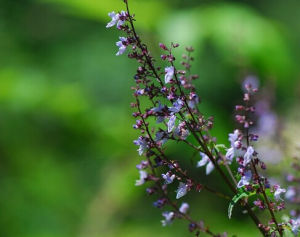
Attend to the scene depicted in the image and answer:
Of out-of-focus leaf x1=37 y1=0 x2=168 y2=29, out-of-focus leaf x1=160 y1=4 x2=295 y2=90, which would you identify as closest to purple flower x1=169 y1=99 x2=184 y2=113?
out-of-focus leaf x1=160 y1=4 x2=295 y2=90

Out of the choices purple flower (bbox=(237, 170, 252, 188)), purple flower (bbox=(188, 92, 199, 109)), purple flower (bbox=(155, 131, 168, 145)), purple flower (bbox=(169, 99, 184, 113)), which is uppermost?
purple flower (bbox=(188, 92, 199, 109))

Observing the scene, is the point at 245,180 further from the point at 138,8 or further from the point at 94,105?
the point at 94,105

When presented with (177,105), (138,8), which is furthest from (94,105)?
(177,105)

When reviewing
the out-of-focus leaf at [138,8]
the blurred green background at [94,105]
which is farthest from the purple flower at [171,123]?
the out-of-focus leaf at [138,8]

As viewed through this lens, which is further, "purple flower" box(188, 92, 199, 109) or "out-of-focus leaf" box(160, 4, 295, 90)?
"out-of-focus leaf" box(160, 4, 295, 90)

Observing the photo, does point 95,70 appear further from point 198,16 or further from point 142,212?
point 198,16

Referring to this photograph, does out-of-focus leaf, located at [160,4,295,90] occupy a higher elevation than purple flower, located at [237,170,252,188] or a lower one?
higher

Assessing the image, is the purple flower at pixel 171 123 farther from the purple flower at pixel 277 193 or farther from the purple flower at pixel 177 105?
the purple flower at pixel 277 193

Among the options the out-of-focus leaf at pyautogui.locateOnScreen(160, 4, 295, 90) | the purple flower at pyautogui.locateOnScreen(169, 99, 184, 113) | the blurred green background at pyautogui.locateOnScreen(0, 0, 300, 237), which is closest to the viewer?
the purple flower at pyautogui.locateOnScreen(169, 99, 184, 113)

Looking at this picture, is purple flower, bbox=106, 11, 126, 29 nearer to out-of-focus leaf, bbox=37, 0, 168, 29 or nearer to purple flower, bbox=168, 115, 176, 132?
purple flower, bbox=168, 115, 176, 132

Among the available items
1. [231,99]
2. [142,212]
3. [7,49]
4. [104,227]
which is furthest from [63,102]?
[231,99]
